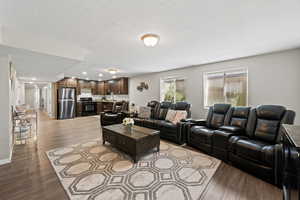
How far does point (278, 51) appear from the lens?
3316mm

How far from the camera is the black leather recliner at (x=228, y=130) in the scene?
2682 mm

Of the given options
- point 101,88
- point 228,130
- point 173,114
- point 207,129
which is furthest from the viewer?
point 101,88

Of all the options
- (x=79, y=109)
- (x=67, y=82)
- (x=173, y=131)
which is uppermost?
(x=67, y=82)

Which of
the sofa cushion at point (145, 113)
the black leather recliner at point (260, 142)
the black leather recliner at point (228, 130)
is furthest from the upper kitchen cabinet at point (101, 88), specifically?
the black leather recliner at point (260, 142)

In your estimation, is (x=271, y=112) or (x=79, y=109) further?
(x=79, y=109)

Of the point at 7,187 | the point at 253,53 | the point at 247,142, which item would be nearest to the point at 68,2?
the point at 7,187

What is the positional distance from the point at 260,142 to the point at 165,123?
2243 mm

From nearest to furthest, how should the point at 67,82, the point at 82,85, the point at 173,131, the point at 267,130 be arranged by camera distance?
the point at 267,130, the point at 173,131, the point at 67,82, the point at 82,85

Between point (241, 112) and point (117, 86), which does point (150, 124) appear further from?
point (117, 86)

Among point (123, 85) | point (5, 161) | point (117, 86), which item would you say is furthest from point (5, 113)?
point (117, 86)

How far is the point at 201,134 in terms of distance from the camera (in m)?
3.17

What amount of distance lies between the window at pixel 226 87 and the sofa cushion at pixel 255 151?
6.97 feet

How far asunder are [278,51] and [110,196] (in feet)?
15.6

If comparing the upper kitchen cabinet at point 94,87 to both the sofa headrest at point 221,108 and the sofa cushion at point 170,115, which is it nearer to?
the sofa cushion at point 170,115
